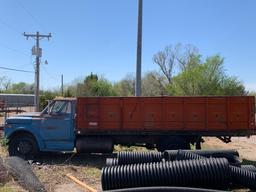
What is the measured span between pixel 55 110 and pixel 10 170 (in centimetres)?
481

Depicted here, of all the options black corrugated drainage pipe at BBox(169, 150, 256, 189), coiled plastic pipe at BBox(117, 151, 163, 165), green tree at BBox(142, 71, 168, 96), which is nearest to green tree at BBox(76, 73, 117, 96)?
green tree at BBox(142, 71, 168, 96)

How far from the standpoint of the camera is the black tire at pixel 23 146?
15891 millimetres

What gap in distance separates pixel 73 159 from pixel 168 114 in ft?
12.3

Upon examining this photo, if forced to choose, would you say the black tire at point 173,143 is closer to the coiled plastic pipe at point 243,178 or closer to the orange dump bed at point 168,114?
the orange dump bed at point 168,114

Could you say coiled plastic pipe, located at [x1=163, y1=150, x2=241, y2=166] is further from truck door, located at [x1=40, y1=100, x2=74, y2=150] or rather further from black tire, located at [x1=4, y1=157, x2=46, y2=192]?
truck door, located at [x1=40, y1=100, x2=74, y2=150]

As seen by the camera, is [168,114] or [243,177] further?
[168,114]

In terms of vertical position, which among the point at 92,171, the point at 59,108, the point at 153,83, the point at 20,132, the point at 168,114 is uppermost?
Answer: the point at 153,83

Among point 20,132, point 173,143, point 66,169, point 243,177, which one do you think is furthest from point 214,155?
point 20,132

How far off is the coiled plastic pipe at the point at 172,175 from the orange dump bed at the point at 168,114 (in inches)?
292

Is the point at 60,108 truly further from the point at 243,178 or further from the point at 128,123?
the point at 243,178

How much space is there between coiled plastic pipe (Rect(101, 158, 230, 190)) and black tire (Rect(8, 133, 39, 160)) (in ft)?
27.3

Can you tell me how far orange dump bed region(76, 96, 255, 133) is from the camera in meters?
15.5

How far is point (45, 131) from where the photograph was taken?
1587 centimetres

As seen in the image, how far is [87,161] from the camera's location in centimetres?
1584
